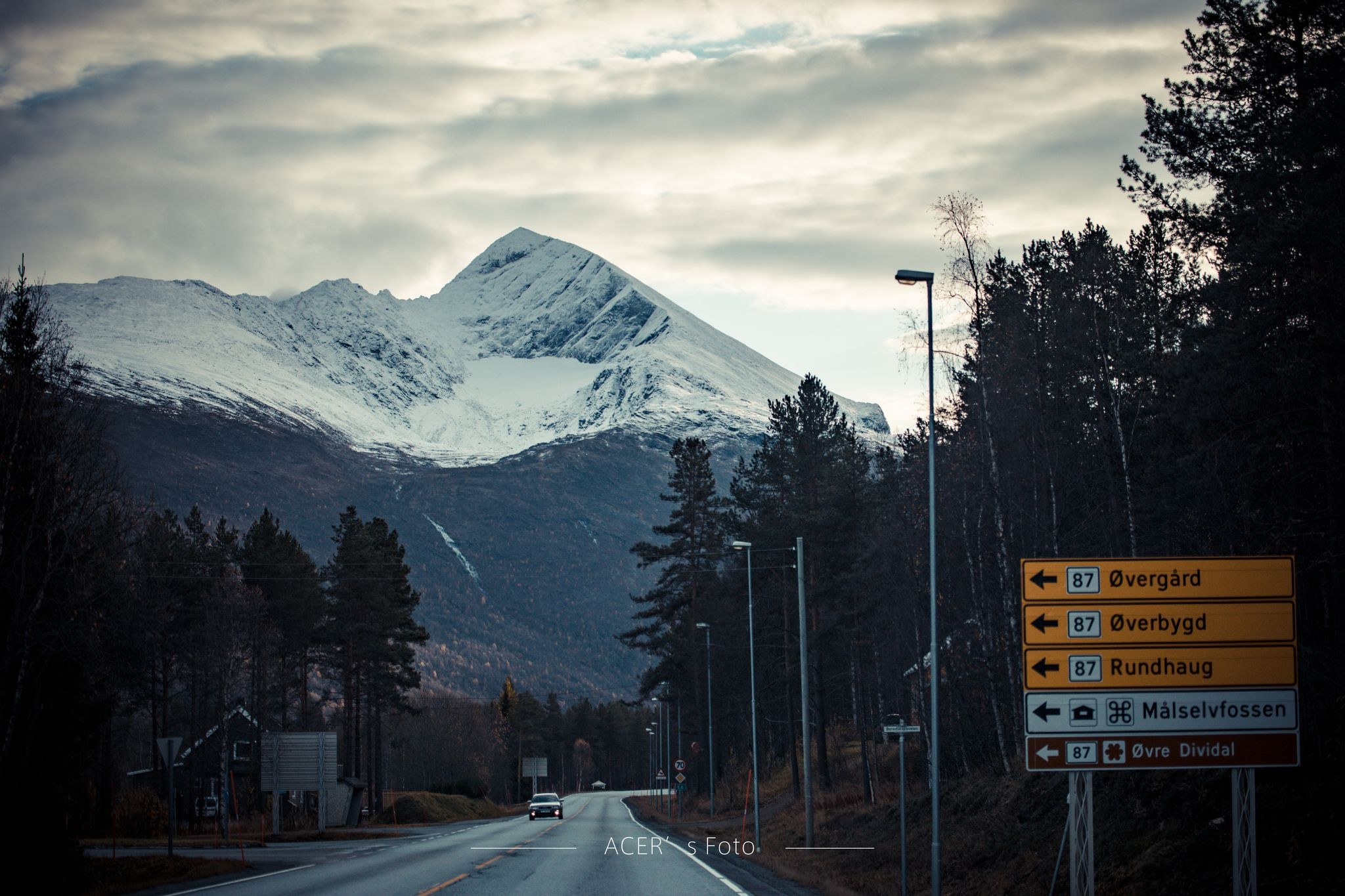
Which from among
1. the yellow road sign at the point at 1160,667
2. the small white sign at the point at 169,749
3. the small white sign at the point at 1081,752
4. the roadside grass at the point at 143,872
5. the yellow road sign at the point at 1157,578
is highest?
the yellow road sign at the point at 1157,578

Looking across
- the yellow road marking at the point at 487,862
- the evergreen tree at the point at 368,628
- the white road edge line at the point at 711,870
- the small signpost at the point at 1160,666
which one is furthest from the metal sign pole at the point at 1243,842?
the evergreen tree at the point at 368,628

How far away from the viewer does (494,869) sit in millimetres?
26016

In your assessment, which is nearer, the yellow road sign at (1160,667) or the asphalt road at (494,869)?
the yellow road sign at (1160,667)

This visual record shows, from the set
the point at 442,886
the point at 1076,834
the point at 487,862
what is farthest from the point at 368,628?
the point at 1076,834

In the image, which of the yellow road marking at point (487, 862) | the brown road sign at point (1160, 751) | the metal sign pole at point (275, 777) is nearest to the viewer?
the brown road sign at point (1160, 751)

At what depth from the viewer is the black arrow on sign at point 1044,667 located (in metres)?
14.4

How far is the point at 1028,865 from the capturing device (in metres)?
21.5

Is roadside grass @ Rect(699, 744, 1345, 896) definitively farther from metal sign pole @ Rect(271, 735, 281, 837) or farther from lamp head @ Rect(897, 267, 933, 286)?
metal sign pole @ Rect(271, 735, 281, 837)

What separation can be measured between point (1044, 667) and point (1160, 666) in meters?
1.31

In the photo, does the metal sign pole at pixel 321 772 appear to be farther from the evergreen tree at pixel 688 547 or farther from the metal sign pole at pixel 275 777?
the evergreen tree at pixel 688 547

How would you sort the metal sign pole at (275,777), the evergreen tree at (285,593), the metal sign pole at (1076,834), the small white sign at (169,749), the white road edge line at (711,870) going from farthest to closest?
1. the evergreen tree at (285,593)
2. the metal sign pole at (275,777)
3. the small white sign at (169,749)
4. the white road edge line at (711,870)
5. the metal sign pole at (1076,834)

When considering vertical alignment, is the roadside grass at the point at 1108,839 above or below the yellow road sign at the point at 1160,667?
below

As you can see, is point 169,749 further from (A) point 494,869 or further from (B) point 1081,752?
(B) point 1081,752

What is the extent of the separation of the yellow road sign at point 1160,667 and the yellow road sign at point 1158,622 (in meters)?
0.11
